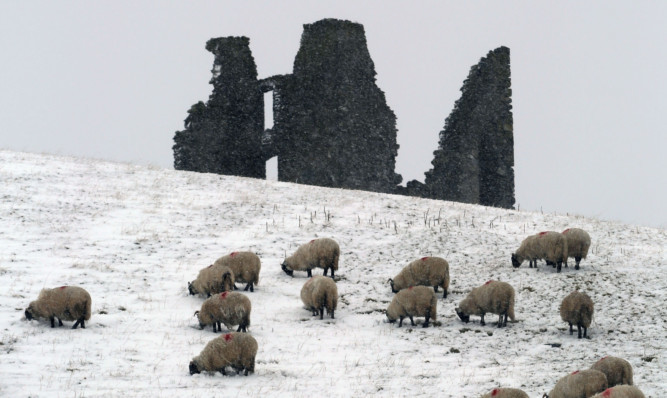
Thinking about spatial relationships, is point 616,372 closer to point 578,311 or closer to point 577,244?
point 578,311

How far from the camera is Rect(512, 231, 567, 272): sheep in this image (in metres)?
18.2

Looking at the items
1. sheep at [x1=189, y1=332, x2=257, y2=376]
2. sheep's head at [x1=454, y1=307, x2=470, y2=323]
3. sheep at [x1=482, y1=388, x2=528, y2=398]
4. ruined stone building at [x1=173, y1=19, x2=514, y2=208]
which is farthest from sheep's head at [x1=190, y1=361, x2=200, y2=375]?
ruined stone building at [x1=173, y1=19, x2=514, y2=208]

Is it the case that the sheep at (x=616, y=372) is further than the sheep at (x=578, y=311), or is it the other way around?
the sheep at (x=578, y=311)

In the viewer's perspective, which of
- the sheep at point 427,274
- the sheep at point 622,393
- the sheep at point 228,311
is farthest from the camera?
the sheep at point 427,274

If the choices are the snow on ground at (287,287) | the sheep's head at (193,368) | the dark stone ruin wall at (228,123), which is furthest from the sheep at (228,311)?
the dark stone ruin wall at (228,123)

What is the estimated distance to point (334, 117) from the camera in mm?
34656

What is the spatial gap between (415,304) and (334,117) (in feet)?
65.0

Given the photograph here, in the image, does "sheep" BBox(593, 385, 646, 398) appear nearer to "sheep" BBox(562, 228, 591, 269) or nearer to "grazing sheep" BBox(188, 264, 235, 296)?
"grazing sheep" BBox(188, 264, 235, 296)

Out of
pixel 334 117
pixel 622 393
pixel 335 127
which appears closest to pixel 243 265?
pixel 622 393

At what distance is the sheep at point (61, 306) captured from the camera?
14.4 m

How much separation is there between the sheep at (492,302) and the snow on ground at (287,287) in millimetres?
309

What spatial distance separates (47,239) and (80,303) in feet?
19.6

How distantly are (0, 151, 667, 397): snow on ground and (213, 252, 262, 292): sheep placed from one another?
36 cm

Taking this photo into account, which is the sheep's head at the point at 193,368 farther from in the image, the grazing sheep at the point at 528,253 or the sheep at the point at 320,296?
the grazing sheep at the point at 528,253
